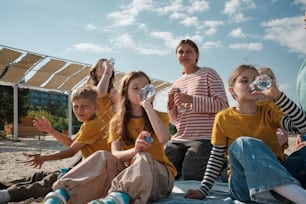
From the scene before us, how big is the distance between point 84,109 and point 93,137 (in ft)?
0.90

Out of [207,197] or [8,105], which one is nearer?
[207,197]

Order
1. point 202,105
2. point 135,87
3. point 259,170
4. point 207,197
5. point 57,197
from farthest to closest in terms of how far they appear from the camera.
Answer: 1. point 202,105
2. point 135,87
3. point 207,197
4. point 57,197
5. point 259,170

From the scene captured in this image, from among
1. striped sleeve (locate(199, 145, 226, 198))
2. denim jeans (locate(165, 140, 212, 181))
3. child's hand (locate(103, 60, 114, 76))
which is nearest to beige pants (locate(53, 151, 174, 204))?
striped sleeve (locate(199, 145, 226, 198))

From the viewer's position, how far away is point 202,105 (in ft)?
11.1

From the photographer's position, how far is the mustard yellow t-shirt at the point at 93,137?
2.82 meters

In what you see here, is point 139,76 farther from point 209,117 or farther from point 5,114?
point 5,114

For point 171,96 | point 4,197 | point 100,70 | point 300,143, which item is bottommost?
point 4,197

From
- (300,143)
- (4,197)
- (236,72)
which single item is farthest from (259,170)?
(4,197)

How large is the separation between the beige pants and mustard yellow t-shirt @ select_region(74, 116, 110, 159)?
0.58m

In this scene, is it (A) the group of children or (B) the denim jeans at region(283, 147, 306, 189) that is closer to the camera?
(A) the group of children

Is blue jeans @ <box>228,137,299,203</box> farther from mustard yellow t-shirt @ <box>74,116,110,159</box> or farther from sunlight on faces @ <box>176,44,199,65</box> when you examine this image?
sunlight on faces @ <box>176,44,199,65</box>

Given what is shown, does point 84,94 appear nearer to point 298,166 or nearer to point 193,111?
point 193,111

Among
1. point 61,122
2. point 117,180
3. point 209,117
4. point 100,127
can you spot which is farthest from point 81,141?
point 61,122

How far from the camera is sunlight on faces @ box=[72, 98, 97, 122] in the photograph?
2973 millimetres
